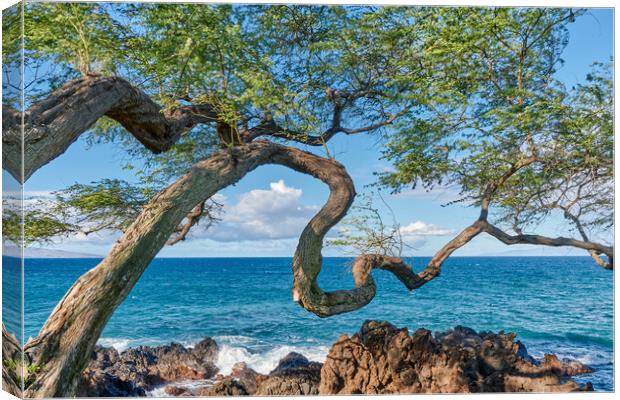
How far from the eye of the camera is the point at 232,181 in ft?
12.7

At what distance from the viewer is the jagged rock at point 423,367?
4.27 metres

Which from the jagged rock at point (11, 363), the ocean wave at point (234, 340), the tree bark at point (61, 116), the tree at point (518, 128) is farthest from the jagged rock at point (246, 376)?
the tree bark at point (61, 116)

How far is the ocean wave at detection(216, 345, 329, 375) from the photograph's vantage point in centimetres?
Answer: 565

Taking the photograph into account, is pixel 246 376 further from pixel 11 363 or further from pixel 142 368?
pixel 11 363

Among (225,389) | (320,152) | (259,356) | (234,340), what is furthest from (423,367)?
(234,340)

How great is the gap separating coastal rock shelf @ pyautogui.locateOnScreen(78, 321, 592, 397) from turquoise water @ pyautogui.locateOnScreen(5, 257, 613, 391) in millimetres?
435

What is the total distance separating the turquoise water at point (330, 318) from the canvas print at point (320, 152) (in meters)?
0.12

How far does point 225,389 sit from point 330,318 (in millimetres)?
3932

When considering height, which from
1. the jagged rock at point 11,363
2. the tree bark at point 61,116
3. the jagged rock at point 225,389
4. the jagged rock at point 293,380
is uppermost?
the tree bark at point 61,116

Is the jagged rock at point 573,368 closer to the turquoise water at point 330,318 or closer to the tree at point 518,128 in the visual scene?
the turquoise water at point 330,318

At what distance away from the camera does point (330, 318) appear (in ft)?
28.5

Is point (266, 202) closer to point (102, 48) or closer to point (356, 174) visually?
point (356, 174)

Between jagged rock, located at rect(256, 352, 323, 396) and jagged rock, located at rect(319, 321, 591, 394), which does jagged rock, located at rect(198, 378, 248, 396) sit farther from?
jagged rock, located at rect(319, 321, 591, 394)

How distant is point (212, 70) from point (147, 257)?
1258 mm
